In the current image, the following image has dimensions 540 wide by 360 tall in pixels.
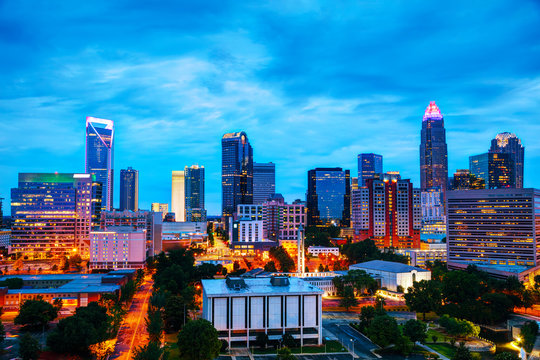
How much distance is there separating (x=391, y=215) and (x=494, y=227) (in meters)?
60.6

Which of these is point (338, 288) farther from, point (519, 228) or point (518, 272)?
point (519, 228)

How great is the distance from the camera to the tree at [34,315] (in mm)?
70500

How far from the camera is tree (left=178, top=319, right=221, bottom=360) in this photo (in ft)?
184

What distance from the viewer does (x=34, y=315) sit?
70.6m

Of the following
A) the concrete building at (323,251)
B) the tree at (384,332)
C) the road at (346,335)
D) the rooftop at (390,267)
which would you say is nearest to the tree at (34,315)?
the road at (346,335)

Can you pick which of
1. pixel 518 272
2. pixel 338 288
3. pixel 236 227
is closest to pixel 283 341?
pixel 338 288

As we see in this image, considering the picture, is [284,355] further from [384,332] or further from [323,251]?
[323,251]

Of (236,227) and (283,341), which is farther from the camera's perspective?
(236,227)

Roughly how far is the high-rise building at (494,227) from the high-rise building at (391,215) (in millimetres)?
49771

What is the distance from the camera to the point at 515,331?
75375 mm

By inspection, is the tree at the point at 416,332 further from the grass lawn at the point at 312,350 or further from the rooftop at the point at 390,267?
the rooftop at the point at 390,267

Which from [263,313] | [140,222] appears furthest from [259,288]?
[140,222]

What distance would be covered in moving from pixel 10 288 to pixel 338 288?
233 feet

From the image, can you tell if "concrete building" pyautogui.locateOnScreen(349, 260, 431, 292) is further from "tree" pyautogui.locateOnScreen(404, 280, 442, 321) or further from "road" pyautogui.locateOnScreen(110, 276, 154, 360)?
"road" pyautogui.locateOnScreen(110, 276, 154, 360)
